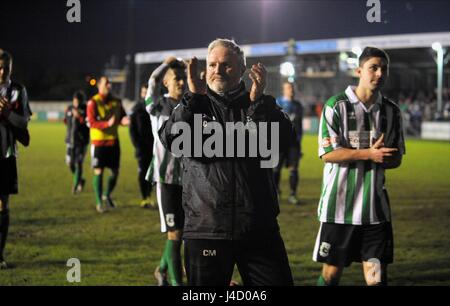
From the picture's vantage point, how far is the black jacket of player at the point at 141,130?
1206 cm

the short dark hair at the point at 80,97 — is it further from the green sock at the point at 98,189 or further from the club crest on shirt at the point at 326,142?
the club crest on shirt at the point at 326,142

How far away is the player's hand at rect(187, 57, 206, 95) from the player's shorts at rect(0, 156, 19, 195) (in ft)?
12.9

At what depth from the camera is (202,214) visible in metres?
3.73

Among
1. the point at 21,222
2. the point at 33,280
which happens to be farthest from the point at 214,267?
the point at 21,222

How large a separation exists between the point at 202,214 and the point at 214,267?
0.31 metres

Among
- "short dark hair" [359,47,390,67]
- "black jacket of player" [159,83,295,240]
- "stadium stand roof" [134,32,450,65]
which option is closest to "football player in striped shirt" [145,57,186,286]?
"short dark hair" [359,47,390,67]

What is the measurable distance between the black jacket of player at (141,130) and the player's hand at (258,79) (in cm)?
843

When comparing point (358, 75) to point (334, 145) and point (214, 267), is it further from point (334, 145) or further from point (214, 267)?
point (214, 267)

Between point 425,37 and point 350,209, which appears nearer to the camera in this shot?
point 350,209

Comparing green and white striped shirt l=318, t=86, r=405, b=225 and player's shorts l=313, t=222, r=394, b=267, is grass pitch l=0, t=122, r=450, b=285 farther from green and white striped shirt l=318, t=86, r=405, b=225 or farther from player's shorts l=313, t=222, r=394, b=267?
green and white striped shirt l=318, t=86, r=405, b=225

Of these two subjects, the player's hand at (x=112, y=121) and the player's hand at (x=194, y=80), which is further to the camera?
the player's hand at (x=112, y=121)

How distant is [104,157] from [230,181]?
321 inches

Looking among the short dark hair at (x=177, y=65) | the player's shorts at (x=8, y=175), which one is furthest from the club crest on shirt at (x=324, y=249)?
the player's shorts at (x=8, y=175)
